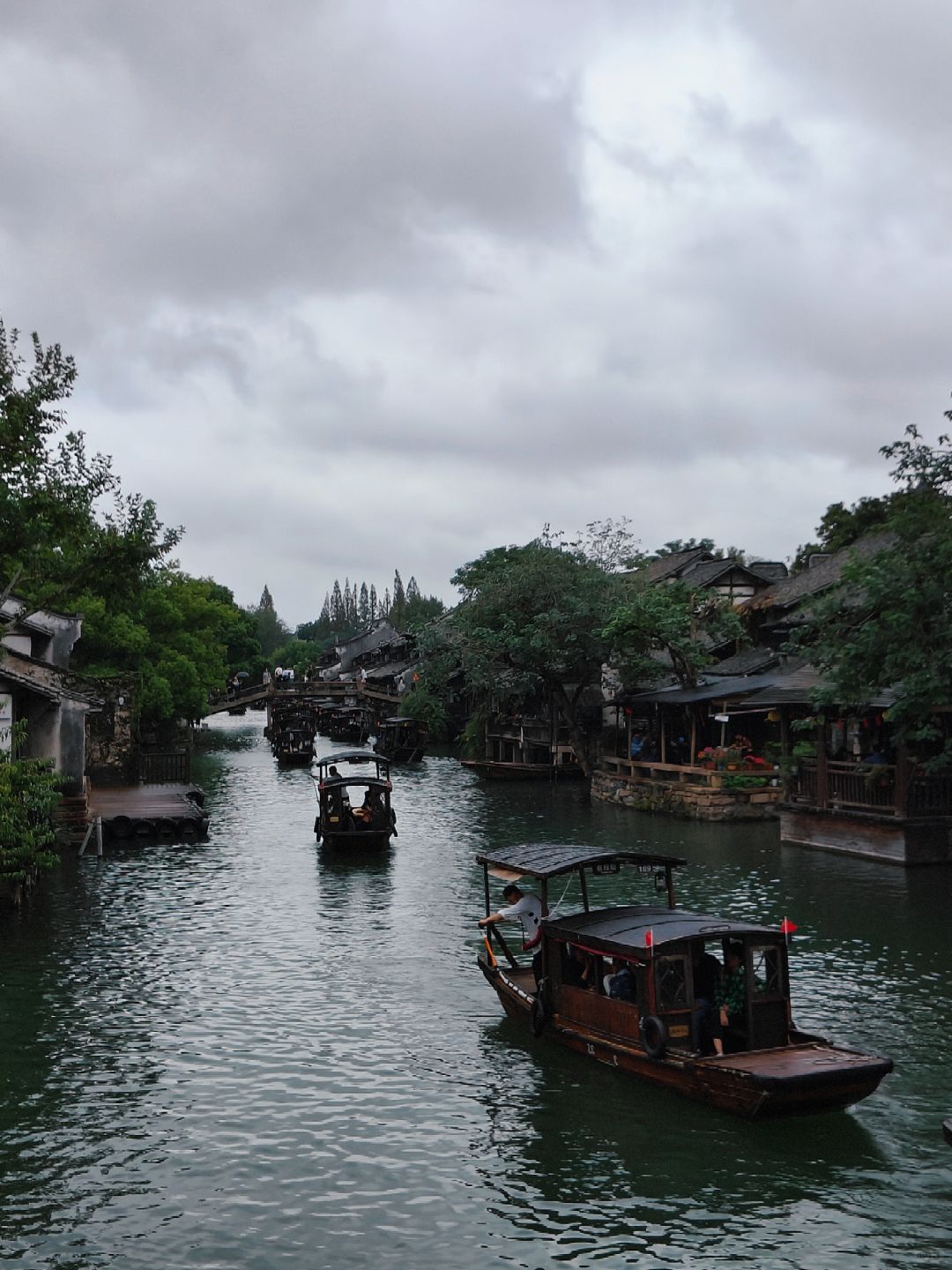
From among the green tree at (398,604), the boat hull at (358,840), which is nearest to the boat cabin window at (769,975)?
the boat hull at (358,840)

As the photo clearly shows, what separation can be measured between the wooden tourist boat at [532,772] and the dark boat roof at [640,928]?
42.2 metres

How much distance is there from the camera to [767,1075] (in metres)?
14.5

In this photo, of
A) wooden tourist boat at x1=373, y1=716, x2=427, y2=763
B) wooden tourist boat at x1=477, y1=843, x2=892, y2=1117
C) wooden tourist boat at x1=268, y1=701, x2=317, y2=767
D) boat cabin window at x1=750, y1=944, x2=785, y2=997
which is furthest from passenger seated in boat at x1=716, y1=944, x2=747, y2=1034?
wooden tourist boat at x1=373, y1=716, x2=427, y2=763

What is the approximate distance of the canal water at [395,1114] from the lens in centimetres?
1277

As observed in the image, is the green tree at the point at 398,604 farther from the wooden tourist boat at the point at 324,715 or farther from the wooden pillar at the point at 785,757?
the wooden pillar at the point at 785,757

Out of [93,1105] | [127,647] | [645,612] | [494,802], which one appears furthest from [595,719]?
[93,1105]

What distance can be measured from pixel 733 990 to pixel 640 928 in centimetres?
149

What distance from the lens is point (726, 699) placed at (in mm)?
45906

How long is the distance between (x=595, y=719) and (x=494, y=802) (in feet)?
40.6

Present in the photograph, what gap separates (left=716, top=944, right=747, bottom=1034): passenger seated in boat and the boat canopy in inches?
112

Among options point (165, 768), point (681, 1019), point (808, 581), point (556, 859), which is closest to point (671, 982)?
point (681, 1019)

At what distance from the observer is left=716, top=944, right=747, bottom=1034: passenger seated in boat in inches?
633

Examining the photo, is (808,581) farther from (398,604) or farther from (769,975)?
(398,604)

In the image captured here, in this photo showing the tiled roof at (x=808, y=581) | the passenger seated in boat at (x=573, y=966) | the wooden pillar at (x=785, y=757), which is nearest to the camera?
the passenger seated in boat at (x=573, y=966)
